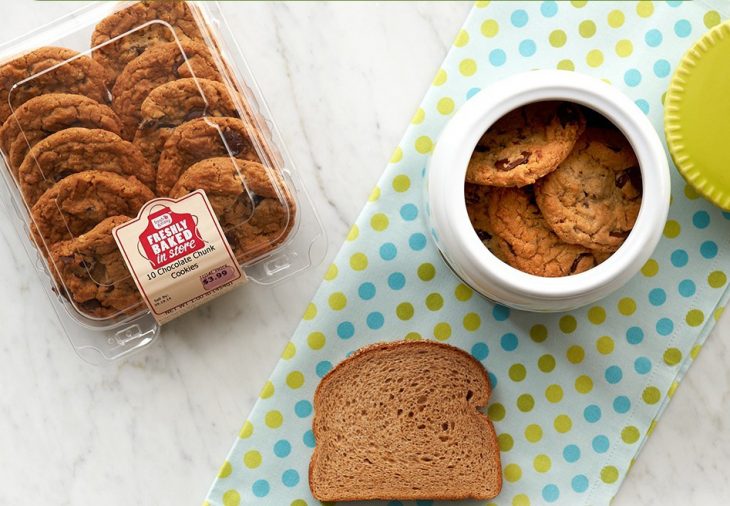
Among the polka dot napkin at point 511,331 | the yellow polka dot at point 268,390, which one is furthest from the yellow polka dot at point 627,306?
the yellow polka dot at point 268,390

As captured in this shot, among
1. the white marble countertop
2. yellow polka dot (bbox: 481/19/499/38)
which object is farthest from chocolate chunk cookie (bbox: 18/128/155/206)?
yellow polka dot (bbox: 481/19/499/38)

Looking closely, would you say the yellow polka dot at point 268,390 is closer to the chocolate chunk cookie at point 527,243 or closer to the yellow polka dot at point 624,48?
the chocolate chunk cookie at point 527,243

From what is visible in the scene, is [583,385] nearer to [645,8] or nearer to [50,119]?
[645,8]

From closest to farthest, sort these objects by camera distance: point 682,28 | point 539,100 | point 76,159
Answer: point 539,100
point 76,159
point 682,28

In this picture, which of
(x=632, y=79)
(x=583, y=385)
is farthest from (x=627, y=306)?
(x=632, y=79)

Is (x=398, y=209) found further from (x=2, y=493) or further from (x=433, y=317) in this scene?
(x=2, y=493)

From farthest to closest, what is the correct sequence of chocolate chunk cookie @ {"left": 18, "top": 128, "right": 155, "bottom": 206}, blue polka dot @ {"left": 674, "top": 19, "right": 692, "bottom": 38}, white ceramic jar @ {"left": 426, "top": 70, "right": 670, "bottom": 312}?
blue polka dot @ {"left": 674, "top": 19, "right": 692, "bottom": 38}, chocolate chunk cookie @ {"left": 18, "top": 128, "right": 155, "bottom": 206}, white ceramic jar @ {"left": 426, "top": 70, "right": 670, "bottom": 312}

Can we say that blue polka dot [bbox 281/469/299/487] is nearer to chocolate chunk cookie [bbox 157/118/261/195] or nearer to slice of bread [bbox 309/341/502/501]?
slice of bread [bbox 309/341/502/501]

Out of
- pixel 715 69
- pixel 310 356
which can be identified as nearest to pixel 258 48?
pixel 310 356
